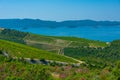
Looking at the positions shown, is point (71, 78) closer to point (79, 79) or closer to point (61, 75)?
point (79, 79)

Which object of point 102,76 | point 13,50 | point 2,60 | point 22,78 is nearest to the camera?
point 102,76

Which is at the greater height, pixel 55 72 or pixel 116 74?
pixel 116 74

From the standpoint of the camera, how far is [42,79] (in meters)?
80.8

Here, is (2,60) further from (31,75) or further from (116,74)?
(116,74)

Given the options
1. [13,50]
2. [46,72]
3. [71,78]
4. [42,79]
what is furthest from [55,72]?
[13,50]

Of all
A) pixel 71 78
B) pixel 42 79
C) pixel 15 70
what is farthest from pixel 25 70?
pixel 71 78

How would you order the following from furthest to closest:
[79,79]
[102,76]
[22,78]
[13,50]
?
[13,50]
[22,78]
[79,79]
[102,76]

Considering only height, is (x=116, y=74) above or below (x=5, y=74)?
above

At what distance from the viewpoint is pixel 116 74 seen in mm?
56406

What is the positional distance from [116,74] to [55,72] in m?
34.9

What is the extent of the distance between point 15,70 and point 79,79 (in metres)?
30.5

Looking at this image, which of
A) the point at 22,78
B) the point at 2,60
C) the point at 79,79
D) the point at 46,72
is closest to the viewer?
the point at 79,79

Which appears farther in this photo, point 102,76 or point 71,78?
point 71,78

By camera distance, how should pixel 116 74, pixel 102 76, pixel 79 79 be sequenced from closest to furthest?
1. pixel 116 74
2. pixel 102 76
3. pixel 79 79
